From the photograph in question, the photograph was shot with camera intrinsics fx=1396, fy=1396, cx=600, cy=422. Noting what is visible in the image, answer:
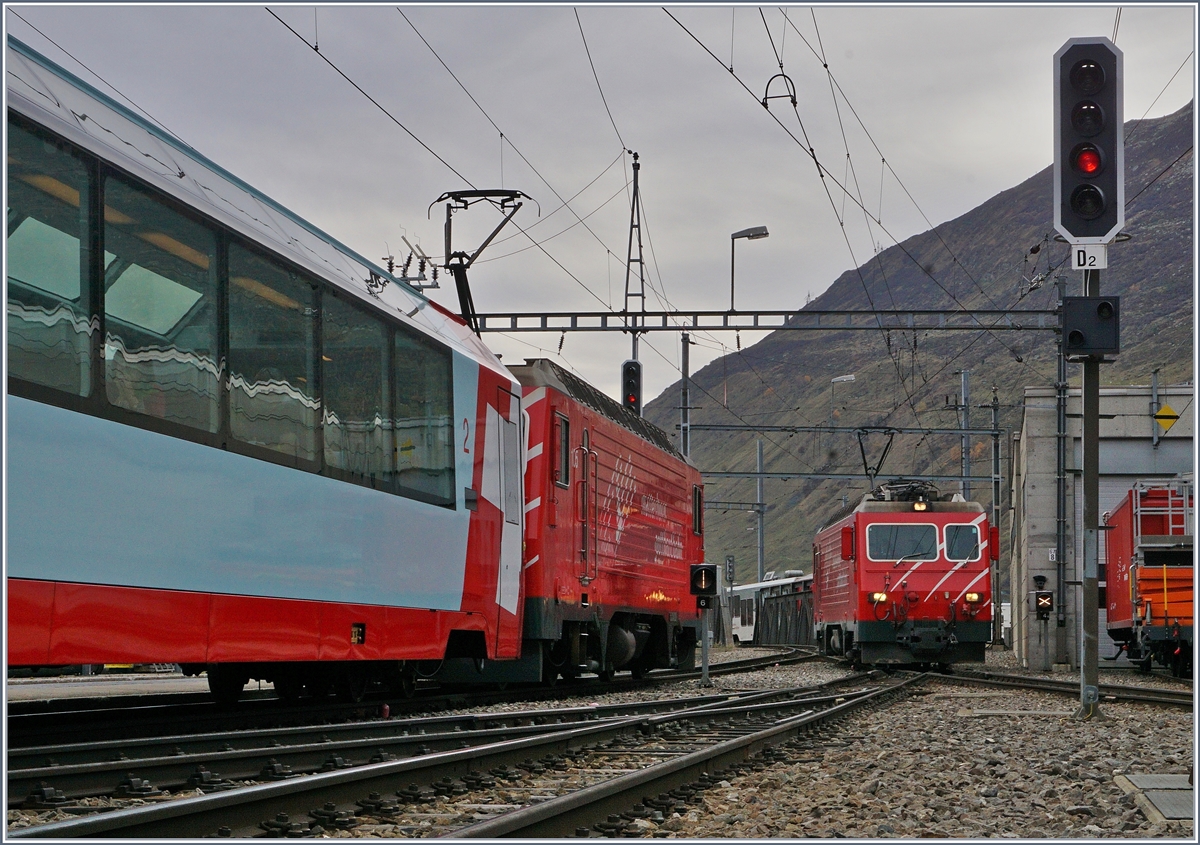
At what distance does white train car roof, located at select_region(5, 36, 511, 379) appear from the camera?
7004mm

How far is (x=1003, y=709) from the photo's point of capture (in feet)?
48.9

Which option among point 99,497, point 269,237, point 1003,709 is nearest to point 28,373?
point 99,497

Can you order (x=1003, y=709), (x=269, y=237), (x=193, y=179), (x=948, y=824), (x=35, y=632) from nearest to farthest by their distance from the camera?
(x=35, y=632), (x=948, y=824), (x=193, y=179), (x=269, y=237), (x=1003, y=709)

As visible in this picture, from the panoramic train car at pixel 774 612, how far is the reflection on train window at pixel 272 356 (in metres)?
32.8

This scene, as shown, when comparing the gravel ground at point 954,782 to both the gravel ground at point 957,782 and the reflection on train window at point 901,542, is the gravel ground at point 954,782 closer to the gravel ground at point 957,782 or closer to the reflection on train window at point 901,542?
the gravel ground at point 957,782

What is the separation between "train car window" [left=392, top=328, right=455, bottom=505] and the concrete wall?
21.9 metres

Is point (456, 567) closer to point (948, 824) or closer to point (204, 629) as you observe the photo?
point (204, 629)

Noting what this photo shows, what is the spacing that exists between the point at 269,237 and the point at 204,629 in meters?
2.74

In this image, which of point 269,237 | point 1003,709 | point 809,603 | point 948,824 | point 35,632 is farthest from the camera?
point 809,603

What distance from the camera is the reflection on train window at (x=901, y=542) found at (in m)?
24.5

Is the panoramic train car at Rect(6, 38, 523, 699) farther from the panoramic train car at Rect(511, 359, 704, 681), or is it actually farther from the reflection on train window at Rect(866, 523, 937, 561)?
the reflection on train window at Rect(866, 523, 937, 561)

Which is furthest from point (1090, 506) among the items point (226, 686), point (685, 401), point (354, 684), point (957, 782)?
point (685, 401)

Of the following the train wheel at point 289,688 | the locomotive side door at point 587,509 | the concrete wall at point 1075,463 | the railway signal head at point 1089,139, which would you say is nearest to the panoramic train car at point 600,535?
the locomotive side door at point 587,509

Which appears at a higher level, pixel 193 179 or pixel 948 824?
pixel 193 179
